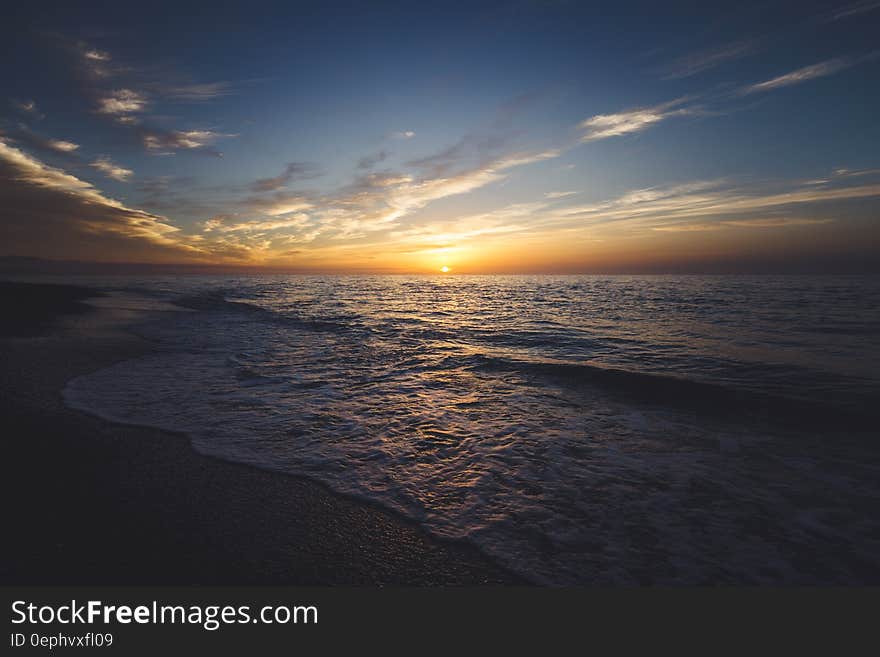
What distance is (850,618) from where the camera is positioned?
134 inches

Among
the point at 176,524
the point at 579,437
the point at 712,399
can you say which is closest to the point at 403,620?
the point at 176,524

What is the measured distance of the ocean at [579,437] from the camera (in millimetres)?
4406

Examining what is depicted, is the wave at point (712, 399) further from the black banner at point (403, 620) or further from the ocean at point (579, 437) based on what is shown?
the black banner at point (403, 620)

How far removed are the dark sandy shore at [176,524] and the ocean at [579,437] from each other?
1.62 feet

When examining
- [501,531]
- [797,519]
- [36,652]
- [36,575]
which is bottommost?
[797,519]

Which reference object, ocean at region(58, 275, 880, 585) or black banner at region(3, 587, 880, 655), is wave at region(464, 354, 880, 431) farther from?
black banner at region(3, 587, 880, 655)

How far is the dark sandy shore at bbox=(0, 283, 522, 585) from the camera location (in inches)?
138

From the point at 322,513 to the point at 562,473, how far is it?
3.88 metres

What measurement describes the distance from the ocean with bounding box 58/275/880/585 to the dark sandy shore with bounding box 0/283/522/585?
0.49m

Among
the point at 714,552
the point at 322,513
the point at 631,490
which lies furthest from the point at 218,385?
the point at 714,552

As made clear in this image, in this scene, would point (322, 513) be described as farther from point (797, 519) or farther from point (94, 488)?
point (797, 519)

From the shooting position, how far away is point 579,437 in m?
7.76

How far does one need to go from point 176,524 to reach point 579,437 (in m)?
6.99

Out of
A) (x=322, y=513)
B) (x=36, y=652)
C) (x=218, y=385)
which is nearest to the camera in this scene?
(x=36, y=652)
